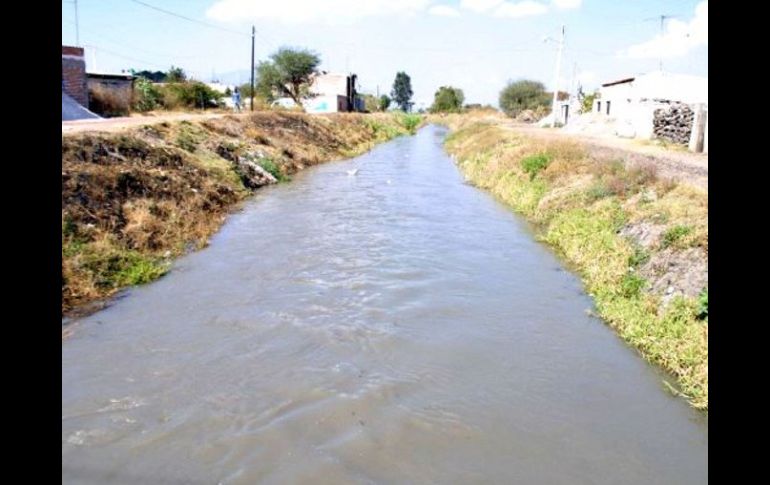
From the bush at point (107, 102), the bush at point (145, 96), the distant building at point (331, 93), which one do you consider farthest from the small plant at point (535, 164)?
the distant building at point (331, 93)

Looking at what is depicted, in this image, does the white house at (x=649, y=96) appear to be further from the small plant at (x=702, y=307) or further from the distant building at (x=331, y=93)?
the distant building at (x=331, y=93)

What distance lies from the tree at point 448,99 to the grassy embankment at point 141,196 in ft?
314

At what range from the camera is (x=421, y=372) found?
23.6 ft

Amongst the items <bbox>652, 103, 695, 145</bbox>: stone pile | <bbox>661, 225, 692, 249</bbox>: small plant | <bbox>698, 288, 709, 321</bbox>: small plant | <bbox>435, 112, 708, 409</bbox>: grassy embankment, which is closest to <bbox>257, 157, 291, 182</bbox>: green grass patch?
<bbox>435, 112, 708, 409</bbox>: grassy embankment

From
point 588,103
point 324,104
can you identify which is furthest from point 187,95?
point 588,103

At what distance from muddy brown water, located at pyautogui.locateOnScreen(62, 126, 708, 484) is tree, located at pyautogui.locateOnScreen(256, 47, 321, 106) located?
193 feet

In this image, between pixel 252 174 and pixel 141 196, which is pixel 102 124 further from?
pixel 141 196

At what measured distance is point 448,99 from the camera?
117 m

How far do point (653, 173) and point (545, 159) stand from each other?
621 centimetres

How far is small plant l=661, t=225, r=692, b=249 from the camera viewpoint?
9.64 meters

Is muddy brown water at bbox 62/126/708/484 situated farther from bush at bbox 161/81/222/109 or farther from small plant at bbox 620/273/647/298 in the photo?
bush at bbox 161/81/222/109

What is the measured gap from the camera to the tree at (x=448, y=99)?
384 ft

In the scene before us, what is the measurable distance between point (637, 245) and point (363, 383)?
20.9 feet

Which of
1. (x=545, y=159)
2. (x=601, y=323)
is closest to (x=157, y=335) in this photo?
(x=601, y=323)
